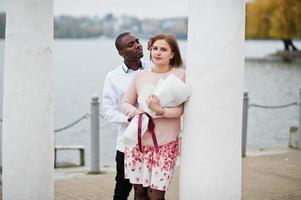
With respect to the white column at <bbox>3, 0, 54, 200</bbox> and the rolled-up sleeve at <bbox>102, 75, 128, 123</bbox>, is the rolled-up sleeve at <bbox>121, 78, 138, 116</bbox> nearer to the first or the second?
the rolled-up sleeve at <bbox>102, 75, 128, 123</bbox>

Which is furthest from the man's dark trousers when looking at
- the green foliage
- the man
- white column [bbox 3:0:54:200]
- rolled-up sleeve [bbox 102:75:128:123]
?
the green foliage

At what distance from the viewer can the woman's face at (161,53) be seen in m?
5.14

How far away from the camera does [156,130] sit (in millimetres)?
5125

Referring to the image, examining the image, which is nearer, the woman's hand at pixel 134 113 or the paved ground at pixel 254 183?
the woman's hand at pixel 134 113

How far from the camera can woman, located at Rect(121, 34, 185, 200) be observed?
5102 mm

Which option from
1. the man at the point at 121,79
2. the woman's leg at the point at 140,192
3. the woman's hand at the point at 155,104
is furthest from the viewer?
the man at the point at 121,79

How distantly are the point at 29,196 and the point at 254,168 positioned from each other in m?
4.30

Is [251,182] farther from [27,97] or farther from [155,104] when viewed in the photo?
[155,104]

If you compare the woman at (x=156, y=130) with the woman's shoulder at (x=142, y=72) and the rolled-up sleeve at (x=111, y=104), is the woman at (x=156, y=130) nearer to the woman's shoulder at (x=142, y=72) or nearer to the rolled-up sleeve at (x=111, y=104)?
the woman's shoulder at (x=142, y=72)

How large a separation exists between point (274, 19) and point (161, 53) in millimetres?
54881

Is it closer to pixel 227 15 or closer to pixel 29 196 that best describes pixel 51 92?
pixel 29 196

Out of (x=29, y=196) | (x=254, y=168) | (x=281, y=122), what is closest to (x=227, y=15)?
(x=29, y=196)

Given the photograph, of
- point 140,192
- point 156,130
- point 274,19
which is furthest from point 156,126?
point 274,19

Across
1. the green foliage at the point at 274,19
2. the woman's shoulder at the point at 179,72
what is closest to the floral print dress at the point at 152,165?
the woman's shoulder at the point at 179,72
